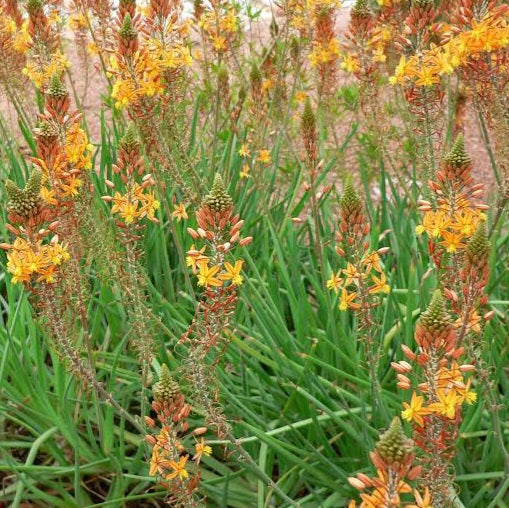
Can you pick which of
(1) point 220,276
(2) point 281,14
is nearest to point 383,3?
(2) point 281,14

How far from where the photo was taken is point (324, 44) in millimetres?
4398

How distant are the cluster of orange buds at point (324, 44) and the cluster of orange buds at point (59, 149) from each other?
83.9 inches

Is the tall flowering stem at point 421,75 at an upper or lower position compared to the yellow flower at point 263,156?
upper

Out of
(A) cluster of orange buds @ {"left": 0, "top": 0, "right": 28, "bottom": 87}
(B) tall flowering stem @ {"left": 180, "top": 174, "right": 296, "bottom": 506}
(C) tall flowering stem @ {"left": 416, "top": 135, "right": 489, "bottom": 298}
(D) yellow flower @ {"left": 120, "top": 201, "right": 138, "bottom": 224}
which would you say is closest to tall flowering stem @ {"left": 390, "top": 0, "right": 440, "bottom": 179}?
(C) tall flowering stem @ {"left": 416, "top": 135, "right": 489, "bottom": 298}

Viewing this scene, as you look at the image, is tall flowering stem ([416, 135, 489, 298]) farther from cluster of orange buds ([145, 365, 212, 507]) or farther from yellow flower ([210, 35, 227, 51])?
yellow flower ([210, 35, 227, 51])

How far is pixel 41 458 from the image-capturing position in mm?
3508

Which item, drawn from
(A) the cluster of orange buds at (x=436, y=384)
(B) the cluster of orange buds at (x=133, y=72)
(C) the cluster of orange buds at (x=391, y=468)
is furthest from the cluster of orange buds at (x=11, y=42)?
(C) the cluster of orange buds at (x=391, y=468)

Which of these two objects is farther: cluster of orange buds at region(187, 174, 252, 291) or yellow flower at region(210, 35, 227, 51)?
yellow flower at region(210, 35, 227, 51)

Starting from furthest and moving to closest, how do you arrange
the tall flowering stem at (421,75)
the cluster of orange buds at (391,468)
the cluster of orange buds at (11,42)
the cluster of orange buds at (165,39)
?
1. the cluster of orange buds at (11,42)
2. the cluster of orange buds at (165,39)
3. the tall flowering stem at (421,75)
4. the cluster of orange buds at (391,468)

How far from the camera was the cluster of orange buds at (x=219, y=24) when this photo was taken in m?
4.15

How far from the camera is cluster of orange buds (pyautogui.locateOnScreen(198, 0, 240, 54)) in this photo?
4154mm

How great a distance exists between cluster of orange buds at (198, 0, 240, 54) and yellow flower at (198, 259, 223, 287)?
91.2 inches

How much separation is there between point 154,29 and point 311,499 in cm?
208

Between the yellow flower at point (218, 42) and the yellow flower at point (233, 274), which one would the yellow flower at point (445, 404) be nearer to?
the yellow flower at point (233, 274)
